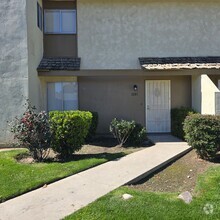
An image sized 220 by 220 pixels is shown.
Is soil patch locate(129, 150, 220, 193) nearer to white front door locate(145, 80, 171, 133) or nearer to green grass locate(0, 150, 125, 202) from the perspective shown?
green grass locate(0, 150, 125, 202)

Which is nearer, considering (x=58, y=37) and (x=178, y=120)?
(x=178, y=120)

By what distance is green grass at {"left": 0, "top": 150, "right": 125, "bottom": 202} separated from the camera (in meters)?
6.13

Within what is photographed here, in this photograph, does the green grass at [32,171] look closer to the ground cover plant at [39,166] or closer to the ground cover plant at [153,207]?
the ground cover plant at [39,166]

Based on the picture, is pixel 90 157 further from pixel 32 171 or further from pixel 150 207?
pixel 150 207

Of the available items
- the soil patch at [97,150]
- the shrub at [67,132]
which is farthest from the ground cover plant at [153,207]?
the soil patch at [97,150]

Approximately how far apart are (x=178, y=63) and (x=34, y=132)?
7.55 metres

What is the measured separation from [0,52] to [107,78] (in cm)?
499

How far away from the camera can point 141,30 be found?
13531 mm

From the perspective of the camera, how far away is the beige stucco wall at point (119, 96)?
1364 centimetres

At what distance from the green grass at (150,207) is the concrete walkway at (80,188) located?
30cm

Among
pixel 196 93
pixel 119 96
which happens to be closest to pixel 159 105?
pixel 196 93

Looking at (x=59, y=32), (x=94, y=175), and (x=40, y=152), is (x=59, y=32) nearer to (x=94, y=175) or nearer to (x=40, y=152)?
(x=40, y=152)

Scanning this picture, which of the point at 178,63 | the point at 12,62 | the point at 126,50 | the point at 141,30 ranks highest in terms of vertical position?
the point at 141,30

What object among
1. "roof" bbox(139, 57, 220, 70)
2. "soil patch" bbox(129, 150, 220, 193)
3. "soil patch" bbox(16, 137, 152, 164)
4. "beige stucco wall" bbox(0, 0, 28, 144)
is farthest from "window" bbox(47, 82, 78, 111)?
"soil patch" bbox(129, 150, 220, 193)
